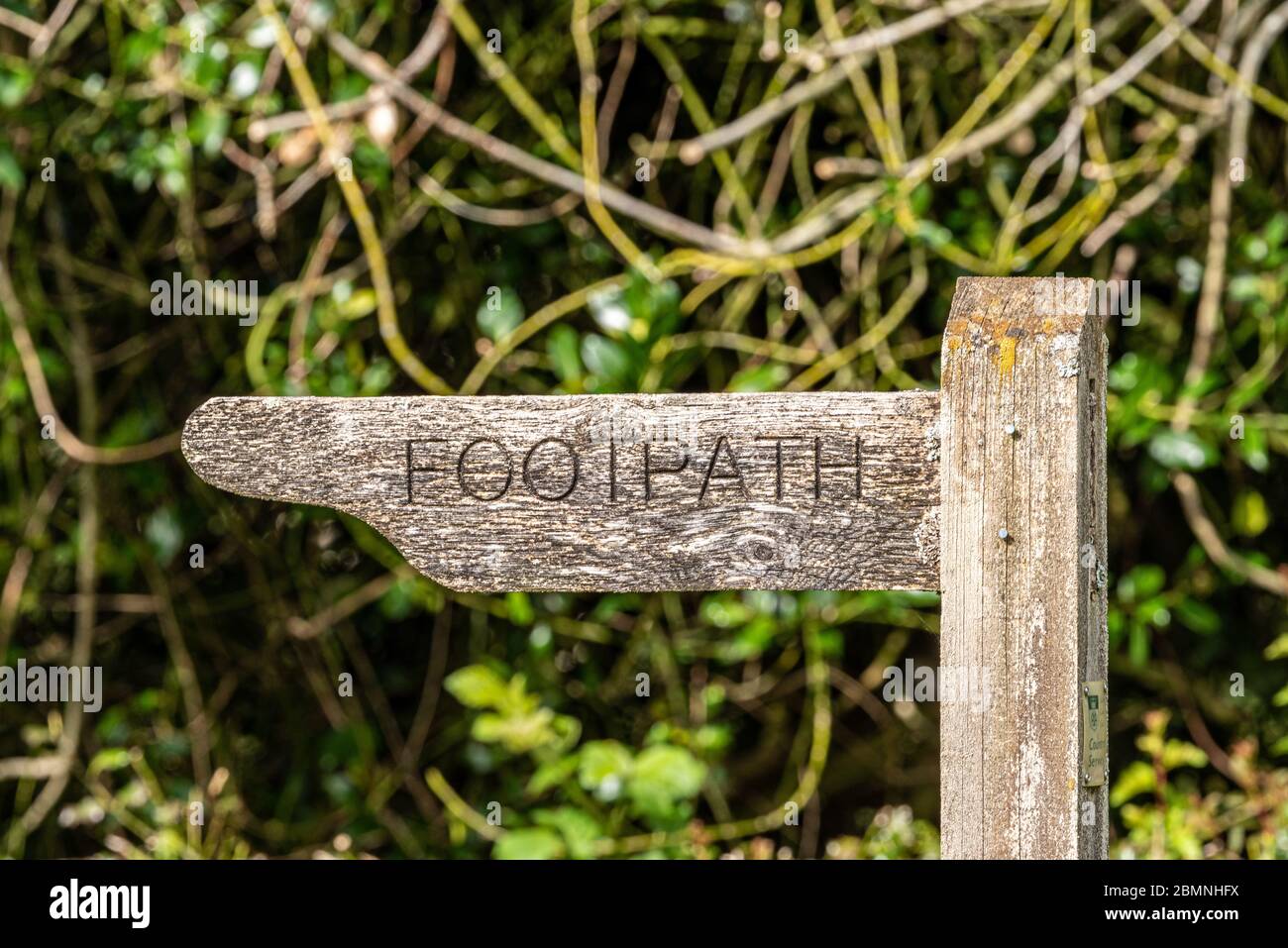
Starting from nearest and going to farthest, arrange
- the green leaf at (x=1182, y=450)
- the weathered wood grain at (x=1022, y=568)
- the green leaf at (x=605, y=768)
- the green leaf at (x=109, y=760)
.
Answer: the weathered wood grain at (x=1022, y=568), the green leaf at (x=1182, y=450), the green leaf at (x=605, y=768), the green leaf at (x=109, y=760)

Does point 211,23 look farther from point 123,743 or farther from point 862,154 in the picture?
point 123,743

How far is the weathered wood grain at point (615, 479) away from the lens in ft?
3.14

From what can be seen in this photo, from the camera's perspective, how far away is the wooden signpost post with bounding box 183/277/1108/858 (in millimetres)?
912

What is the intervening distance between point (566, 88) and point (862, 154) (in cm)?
47

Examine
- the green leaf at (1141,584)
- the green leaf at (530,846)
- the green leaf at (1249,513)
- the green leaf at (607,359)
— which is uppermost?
the green leaf at (607,359)

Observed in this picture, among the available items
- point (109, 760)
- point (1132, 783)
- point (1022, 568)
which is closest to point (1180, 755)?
point (1132, 783)

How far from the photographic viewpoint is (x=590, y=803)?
1990 mm

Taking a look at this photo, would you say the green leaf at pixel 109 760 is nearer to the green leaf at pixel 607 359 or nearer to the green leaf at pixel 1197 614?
the green leaf at pixel 607 359

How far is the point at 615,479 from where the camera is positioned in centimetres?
99

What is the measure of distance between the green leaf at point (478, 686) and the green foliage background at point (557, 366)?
0.01 metres

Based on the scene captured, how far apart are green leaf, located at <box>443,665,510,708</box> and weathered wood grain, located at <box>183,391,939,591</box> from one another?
0.91 m

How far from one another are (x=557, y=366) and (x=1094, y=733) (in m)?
1.04

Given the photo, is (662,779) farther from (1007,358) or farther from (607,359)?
(1007,358)

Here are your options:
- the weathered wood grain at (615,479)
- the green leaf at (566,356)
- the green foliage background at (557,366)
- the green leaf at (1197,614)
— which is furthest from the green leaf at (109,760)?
the green leaf at (1197,614)
